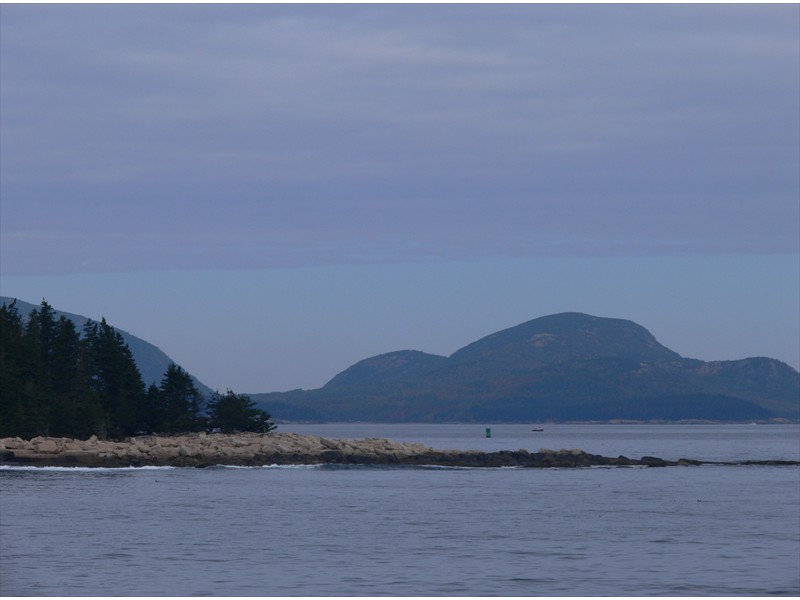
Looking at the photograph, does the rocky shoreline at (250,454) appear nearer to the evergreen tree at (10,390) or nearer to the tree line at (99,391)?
the tree line at (99,391)

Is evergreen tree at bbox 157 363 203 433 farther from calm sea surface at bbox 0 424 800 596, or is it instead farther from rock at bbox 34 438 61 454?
calm sea surface at bbox 0 424 800 596

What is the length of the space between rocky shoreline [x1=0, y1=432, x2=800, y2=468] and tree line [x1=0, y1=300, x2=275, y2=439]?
2754mm

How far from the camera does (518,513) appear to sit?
5538 cm

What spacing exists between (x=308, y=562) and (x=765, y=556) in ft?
48.5

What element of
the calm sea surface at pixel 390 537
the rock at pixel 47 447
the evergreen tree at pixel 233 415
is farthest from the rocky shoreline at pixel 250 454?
the calm sea surface at pixel 390 537

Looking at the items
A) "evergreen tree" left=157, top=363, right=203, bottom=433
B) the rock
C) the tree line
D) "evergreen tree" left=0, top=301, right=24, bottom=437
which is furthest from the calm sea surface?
"evergreen tree" left=157, top=363, right=203, bottom=433

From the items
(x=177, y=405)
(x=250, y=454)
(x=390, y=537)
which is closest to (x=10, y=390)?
(x=177, y=405)

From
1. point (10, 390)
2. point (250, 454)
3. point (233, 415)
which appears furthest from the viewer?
point (233, 415)

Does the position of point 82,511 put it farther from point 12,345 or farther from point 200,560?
point 12,345

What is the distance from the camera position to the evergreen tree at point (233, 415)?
107375 millimetres

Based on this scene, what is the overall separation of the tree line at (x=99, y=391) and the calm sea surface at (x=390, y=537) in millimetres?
19521

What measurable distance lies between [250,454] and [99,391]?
1905 centimetres

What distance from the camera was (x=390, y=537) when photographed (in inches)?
1767

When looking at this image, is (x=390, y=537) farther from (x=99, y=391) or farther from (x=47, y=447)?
(x=99, y=391)
